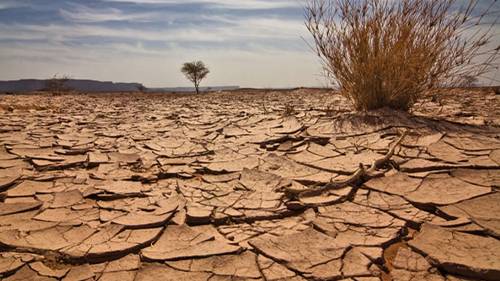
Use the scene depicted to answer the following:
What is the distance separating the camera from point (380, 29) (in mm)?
3332

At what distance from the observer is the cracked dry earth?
1.42 meters

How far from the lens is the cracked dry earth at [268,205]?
1417 millimetres

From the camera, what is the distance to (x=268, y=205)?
1967 mm

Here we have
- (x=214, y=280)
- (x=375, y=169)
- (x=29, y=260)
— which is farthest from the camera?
(x=375, y=169)

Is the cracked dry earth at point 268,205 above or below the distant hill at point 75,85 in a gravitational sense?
below

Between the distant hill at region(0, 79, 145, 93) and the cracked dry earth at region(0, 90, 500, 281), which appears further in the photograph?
the distant hill at region(0, 79, 145, 93)

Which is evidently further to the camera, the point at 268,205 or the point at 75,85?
the point at 75,85

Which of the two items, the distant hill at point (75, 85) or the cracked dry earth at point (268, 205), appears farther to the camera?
the distant hill at point (75, 85)

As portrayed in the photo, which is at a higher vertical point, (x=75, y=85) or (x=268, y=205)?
(x=75, y=85)

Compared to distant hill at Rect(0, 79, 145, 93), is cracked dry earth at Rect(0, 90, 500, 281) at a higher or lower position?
lower

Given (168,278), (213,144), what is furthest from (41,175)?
(168,278)

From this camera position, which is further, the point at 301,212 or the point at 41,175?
the point at 41,175

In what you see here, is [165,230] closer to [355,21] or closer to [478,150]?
[478,150]

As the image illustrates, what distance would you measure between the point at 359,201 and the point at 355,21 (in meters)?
2.16
